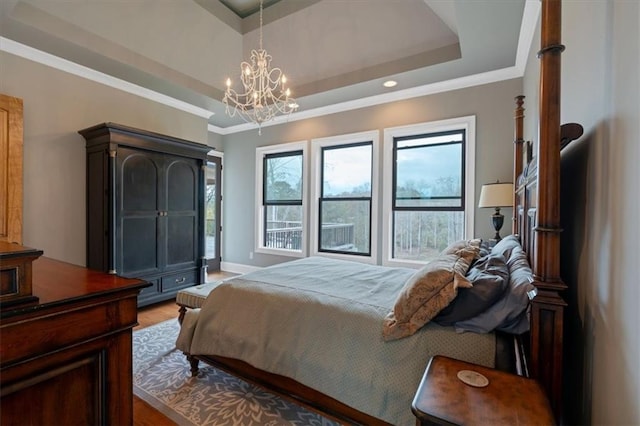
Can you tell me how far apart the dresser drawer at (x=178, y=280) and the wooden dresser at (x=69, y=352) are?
3.00 meters

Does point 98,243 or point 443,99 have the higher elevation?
point 443,99

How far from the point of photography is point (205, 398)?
81.3 inches

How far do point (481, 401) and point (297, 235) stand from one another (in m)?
4.32

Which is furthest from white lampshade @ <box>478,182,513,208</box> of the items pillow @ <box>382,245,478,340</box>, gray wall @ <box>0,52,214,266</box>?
gray wall @ <box>0,52,214,266</box>

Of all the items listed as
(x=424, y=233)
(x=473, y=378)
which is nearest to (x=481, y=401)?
(x=473, y=378)

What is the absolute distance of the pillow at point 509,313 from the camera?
1331 mm

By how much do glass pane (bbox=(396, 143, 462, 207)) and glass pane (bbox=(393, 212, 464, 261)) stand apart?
0.16m

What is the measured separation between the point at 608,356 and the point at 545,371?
22 cm

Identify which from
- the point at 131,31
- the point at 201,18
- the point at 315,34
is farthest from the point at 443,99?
the point at 131,31

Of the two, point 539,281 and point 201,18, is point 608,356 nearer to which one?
point 539,281

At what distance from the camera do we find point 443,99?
3820 mm

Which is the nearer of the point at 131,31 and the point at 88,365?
the point at 88,365

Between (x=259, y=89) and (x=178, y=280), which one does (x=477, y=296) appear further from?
(x=178, y=280)

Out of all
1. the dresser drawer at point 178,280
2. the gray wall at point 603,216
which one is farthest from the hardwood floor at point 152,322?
the gray wall at point 603,216
